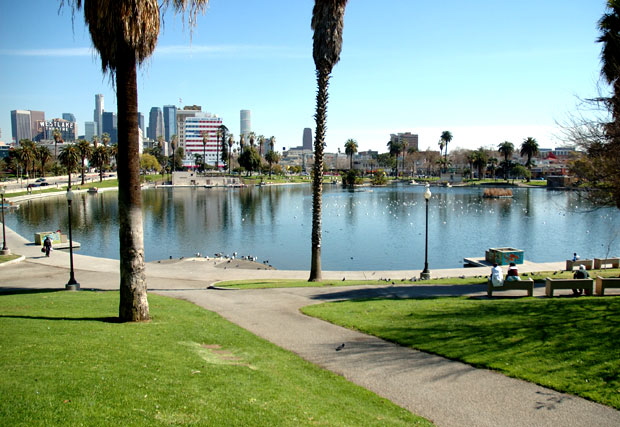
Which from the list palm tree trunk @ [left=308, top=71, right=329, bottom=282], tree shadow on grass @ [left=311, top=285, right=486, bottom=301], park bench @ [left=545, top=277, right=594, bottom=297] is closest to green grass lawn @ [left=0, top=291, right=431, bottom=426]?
tree shadow on grass @ [left=311, top=285, right=486, bottom=301]

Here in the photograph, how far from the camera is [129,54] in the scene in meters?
11.7

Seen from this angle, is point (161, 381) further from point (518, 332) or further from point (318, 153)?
point (318, 153)

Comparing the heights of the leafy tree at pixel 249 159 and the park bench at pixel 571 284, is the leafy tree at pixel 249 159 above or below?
above

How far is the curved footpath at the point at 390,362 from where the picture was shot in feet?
24.3

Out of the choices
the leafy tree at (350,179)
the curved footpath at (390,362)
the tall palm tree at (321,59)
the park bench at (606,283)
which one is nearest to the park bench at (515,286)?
the curved footpath at (390,362)

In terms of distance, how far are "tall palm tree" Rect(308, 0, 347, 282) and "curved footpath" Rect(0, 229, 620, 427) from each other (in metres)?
4.24

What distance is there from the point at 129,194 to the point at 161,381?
234 inches

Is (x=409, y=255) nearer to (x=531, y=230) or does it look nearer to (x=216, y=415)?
(x=531, y=230)

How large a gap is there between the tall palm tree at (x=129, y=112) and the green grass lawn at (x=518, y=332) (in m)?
5.38

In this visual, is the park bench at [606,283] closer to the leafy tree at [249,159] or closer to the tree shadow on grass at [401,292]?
the tree shadow on grass at [401,292]

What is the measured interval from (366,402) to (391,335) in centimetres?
399

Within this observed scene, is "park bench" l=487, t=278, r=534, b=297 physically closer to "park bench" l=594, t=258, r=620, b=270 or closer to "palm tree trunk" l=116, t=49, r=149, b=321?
"palm tree trunk" l=116, t=49, r=149, b=321

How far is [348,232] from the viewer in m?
54.5

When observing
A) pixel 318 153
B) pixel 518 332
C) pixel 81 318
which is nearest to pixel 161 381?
pixel 81 318
